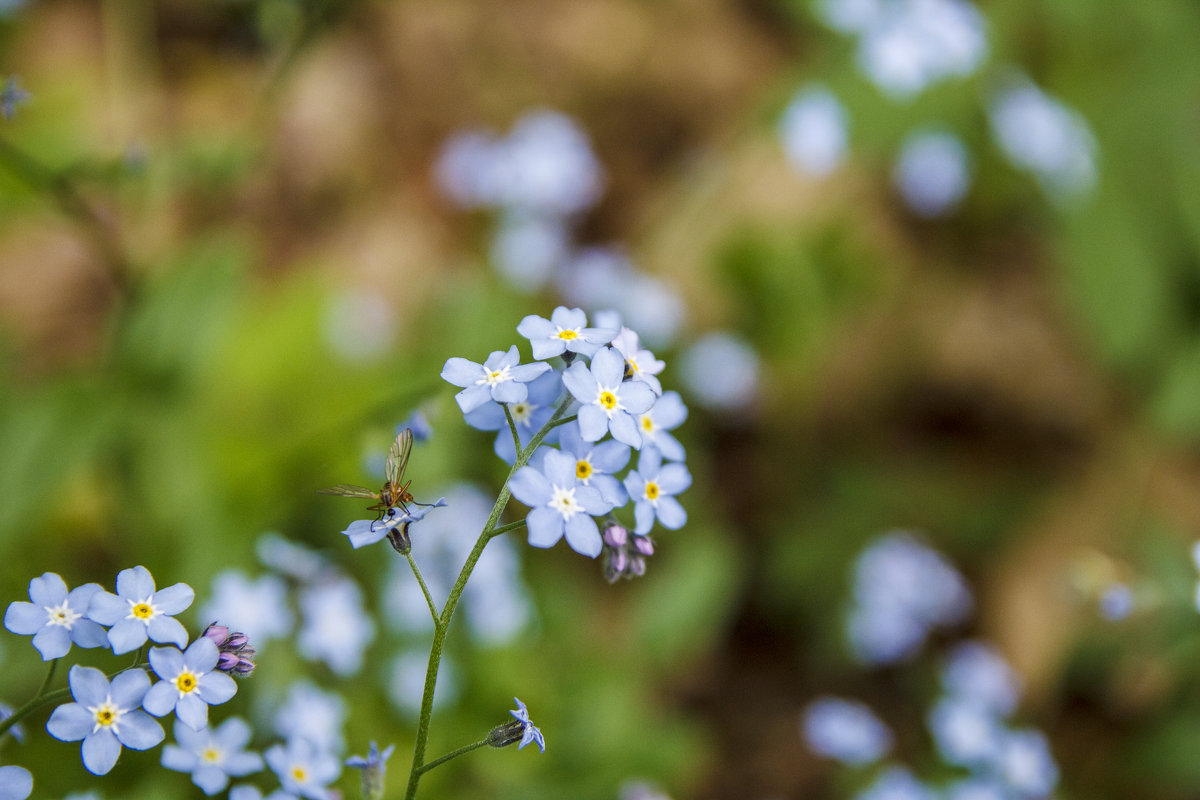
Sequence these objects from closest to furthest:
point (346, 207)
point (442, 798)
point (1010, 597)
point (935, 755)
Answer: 1. point (442, 798)
2. point (935, 755)
3. point (1010, 597)
4. point (346, 207)

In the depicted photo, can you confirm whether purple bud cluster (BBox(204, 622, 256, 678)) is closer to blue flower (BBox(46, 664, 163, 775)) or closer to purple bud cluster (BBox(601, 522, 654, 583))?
blue flower (BBox(46, 664, 163, 775))

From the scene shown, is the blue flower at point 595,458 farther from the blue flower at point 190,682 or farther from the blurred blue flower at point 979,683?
the blurred blue flower at point 979,683

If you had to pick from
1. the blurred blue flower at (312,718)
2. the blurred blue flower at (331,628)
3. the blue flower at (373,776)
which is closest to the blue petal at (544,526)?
the blue flower at (373,776)

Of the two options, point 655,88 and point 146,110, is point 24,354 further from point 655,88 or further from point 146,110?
point 655,88

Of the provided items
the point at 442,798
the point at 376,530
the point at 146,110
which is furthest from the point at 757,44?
the point at 376,530

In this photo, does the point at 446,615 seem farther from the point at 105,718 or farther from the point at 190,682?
the point at 105,718

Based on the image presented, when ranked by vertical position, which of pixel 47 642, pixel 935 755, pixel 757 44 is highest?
pixel 757 44
